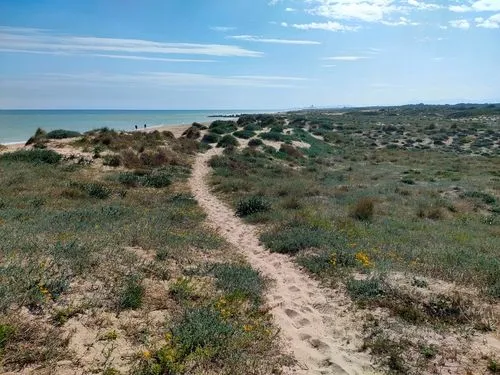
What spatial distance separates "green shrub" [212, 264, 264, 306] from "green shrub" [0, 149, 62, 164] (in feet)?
55.7

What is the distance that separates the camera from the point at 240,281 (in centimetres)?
760

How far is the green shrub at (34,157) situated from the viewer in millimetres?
21656

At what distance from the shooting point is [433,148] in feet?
159

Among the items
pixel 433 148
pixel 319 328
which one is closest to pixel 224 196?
pixel 319 328

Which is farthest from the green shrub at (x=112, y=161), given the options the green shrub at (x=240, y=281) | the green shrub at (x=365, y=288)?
the green shrub at (x=365, y=288)

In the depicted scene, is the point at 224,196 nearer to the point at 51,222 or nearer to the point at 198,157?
the point at 51,222

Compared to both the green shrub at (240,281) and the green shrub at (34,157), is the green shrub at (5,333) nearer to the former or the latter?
the green shrub at (240,281)

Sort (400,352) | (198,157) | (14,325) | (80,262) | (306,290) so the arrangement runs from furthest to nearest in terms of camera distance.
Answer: (198,157), (306,290), (80,262), (400,352), (14,325)

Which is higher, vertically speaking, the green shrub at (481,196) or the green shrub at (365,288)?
the green shrub at (365,288)

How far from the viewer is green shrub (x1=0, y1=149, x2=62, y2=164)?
71.1ft

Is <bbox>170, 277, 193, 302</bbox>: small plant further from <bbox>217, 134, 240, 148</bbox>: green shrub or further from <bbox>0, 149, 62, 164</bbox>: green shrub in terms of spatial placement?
<bbox>217, 134, 240, 148</bbox>: green shrub

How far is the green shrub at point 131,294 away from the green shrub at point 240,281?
1468mm

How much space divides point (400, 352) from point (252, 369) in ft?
6.97

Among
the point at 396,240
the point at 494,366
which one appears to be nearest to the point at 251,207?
the point at 396,240
